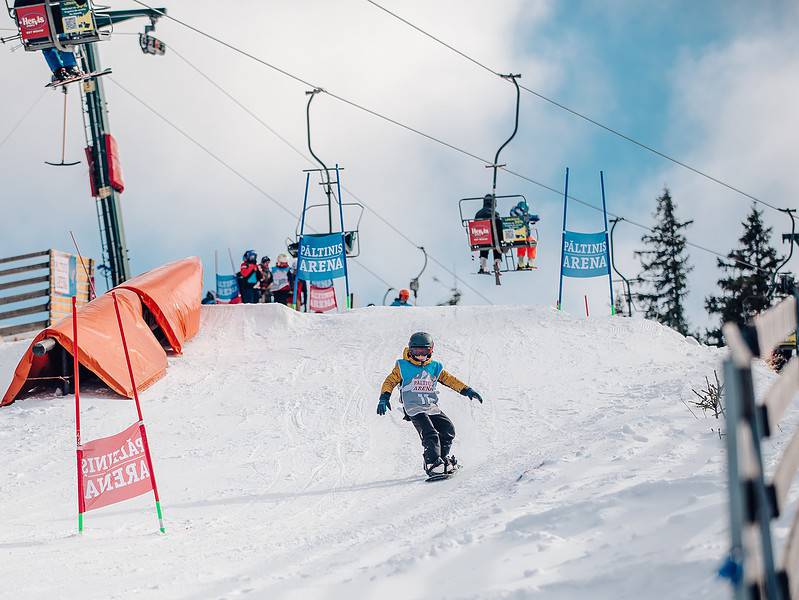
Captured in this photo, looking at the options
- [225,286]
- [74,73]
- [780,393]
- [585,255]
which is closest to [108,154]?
[74,73]

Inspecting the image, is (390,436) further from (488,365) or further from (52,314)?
(52,314)

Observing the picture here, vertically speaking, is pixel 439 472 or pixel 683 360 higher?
pixel 683 360

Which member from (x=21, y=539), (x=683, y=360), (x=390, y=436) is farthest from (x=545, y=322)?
(x=21, y=539)

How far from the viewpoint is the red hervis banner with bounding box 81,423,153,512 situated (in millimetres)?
7301

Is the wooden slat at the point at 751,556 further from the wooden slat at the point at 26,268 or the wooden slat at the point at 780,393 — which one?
the wooden slat at the point at 26,268

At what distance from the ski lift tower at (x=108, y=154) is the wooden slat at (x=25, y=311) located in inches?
66.1

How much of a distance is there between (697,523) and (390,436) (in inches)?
287

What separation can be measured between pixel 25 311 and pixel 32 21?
21.6 feet

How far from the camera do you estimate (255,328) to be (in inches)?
688

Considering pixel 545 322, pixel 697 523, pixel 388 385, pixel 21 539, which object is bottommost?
pixel 21 539

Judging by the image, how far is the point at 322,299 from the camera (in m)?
21.4

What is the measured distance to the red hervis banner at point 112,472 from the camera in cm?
730

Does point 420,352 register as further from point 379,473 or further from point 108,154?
point 108,154

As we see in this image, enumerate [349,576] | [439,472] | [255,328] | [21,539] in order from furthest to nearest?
[255,328] < [439,472] < [21,539] < [349,576]
